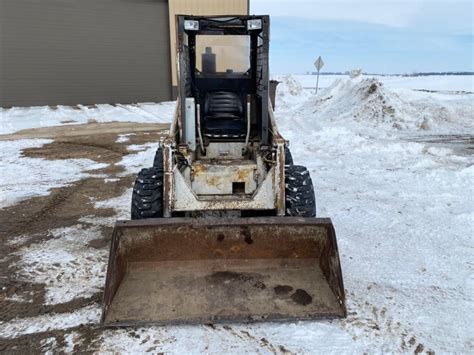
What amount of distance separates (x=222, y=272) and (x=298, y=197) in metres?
1.16

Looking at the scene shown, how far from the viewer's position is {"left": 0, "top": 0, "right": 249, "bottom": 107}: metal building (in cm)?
1700

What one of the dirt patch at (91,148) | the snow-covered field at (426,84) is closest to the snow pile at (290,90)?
the snow-covered field at (426,84)

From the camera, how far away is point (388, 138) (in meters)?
11.6

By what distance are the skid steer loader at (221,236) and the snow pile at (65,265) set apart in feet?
1.93

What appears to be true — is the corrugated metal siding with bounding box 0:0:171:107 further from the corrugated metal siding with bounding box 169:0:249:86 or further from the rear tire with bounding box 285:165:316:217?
the rear tire with bounding box 285:165:316:217

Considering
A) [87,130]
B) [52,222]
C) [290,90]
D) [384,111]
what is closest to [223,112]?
[52,222]

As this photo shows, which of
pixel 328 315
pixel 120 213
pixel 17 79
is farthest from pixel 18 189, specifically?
pixel 17 79

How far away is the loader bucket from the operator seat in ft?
6.37

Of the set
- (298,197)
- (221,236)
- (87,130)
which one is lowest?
(87,130)

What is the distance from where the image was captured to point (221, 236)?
3701 millimetres

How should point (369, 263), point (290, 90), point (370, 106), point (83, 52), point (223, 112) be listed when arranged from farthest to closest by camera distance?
point (290, 90)
point (83, 52)
point (370, 106)
point (223, 112)
point (369, 263)

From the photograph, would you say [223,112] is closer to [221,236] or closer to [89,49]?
[221,236]

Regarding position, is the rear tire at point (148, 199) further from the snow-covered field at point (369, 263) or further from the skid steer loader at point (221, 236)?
the snow-covered field at point (369, 263)

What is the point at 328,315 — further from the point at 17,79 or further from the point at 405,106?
the point at 17,79
